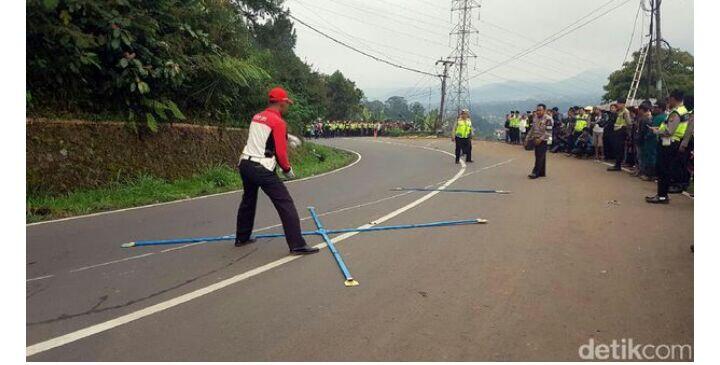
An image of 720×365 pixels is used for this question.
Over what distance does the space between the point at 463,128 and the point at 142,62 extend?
10197mm

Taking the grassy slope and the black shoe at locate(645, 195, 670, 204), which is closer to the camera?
the grassy slope

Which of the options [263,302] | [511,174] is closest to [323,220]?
[263,302]

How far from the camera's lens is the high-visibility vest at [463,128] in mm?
17609

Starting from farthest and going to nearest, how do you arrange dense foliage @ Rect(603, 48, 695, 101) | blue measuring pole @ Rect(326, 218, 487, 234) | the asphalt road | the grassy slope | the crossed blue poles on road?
1. dense foliage @ Rect(603, 48, 695, 101)
2. the grassy slope
3. blue measuring pole @ Rect(326, 218, 487, 234)
4. the crossed blue poles on road
5. the asphalt road

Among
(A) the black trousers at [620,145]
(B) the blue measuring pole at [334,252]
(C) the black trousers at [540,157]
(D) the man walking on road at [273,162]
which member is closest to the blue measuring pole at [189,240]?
(B) the blue measuring pole at [334,252]

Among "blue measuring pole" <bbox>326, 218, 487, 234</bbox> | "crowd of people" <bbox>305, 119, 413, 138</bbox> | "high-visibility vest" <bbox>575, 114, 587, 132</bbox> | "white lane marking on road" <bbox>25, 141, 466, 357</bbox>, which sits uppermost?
"crowd of people" <bbox>305, 119, 413, 138</bbox>

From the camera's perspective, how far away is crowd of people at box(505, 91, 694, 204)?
9.02 m

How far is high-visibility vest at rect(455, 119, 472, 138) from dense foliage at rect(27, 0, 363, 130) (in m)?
6.47

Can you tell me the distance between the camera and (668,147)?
29.6ft

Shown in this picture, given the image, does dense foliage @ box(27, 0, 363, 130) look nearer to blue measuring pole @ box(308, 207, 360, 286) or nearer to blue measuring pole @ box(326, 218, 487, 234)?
blue measuring pole @ box(308, 207, 360, 286)

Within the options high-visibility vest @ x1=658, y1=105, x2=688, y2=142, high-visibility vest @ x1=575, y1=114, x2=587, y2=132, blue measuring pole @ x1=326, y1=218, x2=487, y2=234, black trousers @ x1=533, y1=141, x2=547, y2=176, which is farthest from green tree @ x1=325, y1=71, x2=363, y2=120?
blue measuring pole @ x1=326, y1=218, x2=487, y2=234

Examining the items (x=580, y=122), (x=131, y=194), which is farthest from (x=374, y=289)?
(x=580, y=122)

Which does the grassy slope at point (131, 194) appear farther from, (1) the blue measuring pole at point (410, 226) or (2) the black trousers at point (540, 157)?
(2) the black trousers at point (540, 157)

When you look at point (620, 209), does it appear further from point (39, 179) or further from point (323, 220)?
point (39, 179)
